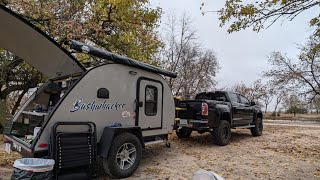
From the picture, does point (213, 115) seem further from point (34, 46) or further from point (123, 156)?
point (34, 46)

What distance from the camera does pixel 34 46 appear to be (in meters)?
6.48

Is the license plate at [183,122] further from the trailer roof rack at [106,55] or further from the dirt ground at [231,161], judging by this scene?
the trailer roof rack at [106,55]

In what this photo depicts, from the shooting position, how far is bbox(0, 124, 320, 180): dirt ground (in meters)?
6.57

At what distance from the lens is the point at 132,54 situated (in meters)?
12.2

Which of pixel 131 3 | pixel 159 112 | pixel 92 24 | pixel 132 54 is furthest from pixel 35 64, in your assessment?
pixel 131 3

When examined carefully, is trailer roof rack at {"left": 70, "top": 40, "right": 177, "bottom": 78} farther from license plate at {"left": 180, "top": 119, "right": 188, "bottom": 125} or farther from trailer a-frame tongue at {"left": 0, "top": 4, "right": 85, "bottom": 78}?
license plate at {"left": 180, "top": 119, "right": 188, "bottom": 125}

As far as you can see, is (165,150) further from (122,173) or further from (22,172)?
(22,172)

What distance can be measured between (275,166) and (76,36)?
7.82 metres

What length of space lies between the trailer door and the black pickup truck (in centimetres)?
140

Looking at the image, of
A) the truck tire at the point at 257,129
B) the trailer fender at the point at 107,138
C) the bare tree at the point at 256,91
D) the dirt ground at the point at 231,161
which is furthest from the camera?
the bare tree at the point at 256,91

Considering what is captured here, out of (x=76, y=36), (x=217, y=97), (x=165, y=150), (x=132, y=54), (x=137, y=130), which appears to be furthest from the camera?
(x=132, y=54)

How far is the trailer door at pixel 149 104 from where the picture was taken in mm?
7169

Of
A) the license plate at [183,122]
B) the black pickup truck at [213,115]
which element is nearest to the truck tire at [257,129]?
the black pickup truck at [213,115]

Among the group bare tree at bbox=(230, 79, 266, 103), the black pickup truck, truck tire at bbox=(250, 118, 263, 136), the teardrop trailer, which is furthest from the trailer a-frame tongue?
bare tree at bbox=(230, 79, 266, 103)
